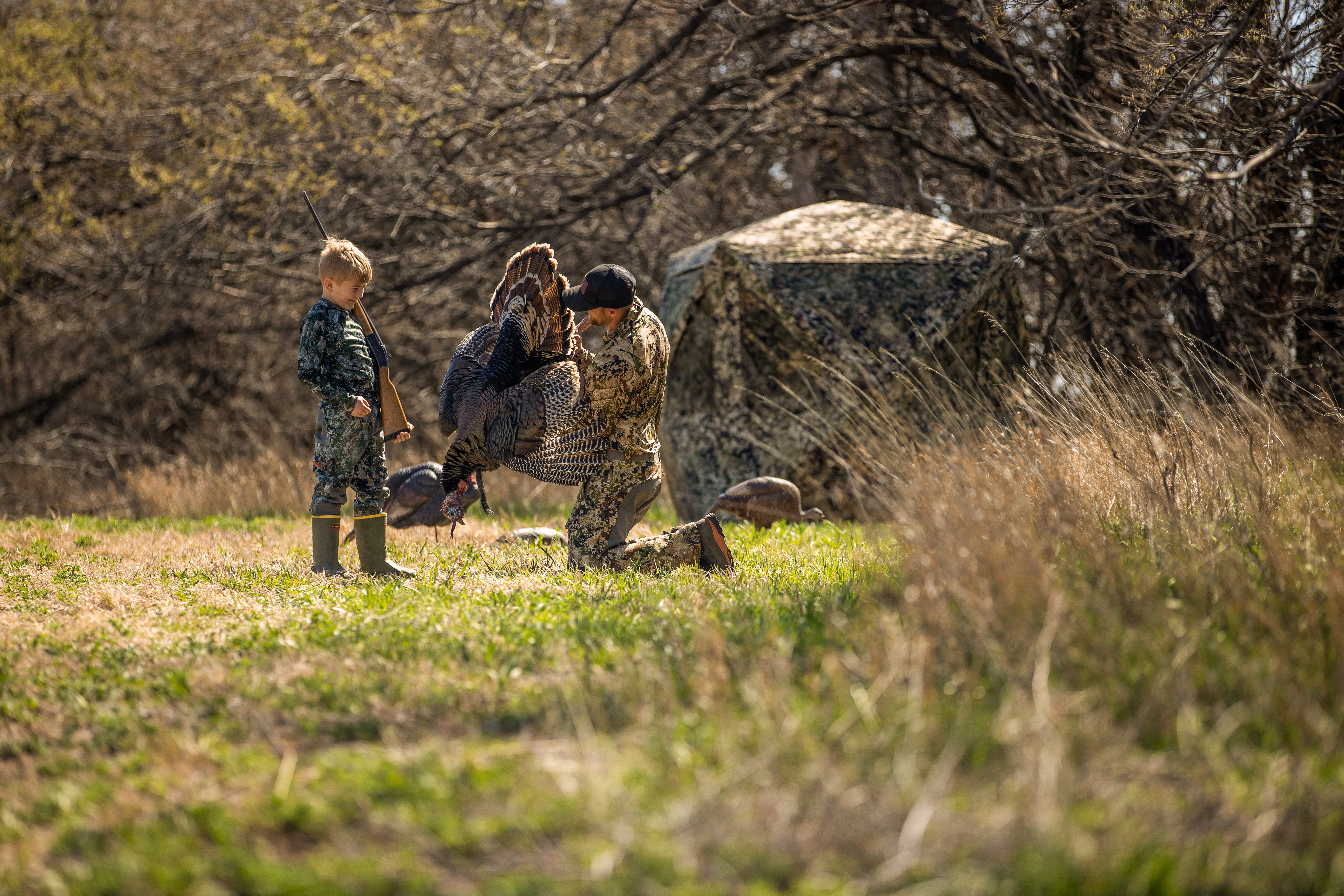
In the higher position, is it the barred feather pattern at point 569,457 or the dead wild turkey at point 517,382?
the dead wild turkey at point 517,382

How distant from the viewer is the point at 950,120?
12.5 m

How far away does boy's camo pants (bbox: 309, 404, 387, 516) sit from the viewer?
6.19 m

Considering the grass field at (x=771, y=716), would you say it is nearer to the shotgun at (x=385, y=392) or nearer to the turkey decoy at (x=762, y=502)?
the shotgun at (x=385, y=392)

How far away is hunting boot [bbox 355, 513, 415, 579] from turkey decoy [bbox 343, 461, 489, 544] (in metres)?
1.26

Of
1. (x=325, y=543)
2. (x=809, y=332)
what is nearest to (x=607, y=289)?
(x=325, y=543)

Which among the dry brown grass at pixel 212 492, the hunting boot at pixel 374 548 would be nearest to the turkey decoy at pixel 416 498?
the hunting boot at pixel 374 548

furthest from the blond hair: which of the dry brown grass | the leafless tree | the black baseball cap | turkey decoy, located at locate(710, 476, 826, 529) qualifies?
the leafless tree

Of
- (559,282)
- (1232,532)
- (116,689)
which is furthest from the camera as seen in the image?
(559,282)

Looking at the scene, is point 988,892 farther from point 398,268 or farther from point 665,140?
point 398,268

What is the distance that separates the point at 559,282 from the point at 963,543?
8.70 feet

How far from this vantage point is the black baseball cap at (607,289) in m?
5.55

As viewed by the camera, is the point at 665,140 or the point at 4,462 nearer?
the point at 665,140

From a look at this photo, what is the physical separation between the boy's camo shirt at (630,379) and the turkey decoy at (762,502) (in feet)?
7.71

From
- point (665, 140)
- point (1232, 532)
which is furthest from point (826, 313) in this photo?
point (1232, 532)
